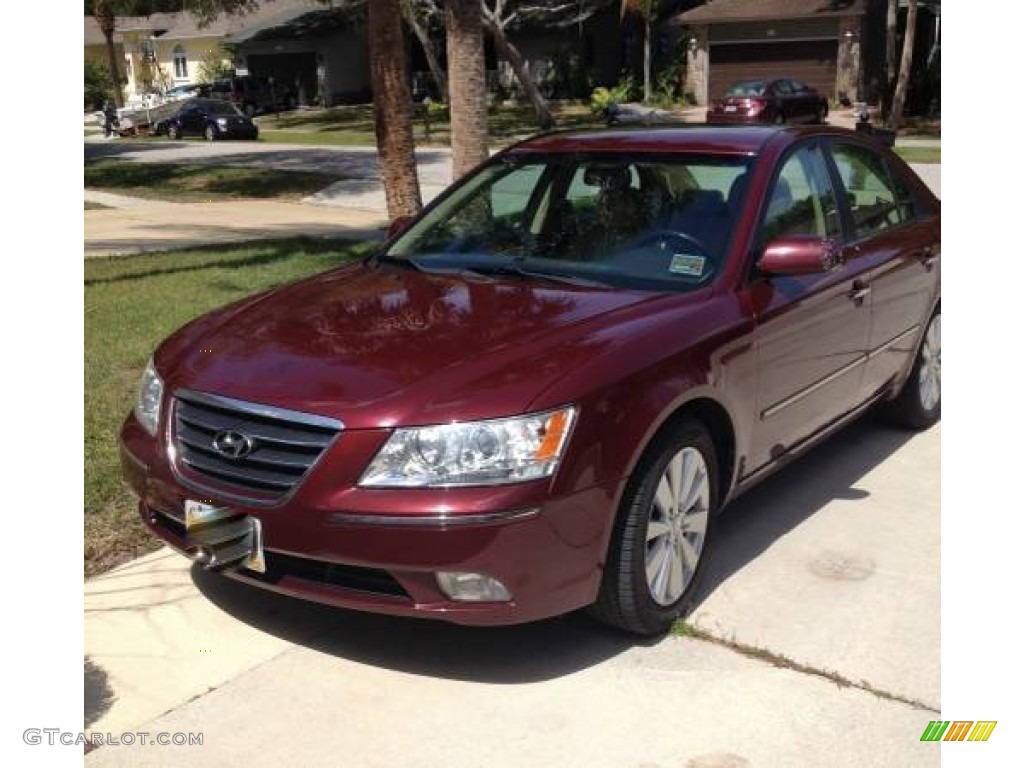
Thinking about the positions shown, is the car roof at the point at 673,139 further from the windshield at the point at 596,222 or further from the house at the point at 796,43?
the house at the point at 796,43

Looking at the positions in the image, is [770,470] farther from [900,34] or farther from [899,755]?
[900,34]

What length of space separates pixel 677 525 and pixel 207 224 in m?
13.4

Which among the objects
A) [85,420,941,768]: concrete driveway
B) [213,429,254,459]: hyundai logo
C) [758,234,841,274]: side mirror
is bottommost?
[85,420,941,768]: concrete driveway

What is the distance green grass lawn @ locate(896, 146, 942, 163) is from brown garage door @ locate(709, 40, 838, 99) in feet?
50.2

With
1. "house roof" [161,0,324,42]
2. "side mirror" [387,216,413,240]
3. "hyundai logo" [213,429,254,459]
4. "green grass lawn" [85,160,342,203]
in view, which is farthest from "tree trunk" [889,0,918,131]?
"house roof" [161,0,324,42]

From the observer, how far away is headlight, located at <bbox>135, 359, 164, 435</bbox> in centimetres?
388

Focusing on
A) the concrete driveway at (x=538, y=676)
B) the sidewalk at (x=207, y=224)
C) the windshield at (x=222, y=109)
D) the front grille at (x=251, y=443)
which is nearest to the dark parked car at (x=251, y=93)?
the windshield at (x=222, y=109)

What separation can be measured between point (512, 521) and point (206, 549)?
1.05m

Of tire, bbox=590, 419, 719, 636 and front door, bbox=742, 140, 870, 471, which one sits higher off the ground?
Answer: front door, bbox=742, 140, 870, 471

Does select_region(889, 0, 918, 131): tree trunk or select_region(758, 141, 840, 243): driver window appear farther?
select_region(889, 0, 918, 131): tree trunk

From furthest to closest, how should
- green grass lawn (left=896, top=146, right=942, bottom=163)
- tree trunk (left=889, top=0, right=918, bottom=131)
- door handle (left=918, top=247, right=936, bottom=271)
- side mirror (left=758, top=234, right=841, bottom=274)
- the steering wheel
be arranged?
tree trunk (left=889, top=0, right=918, bottom=131) < green grass lawn (left=896, top=146, right=942, bottom=163) < door handle (left=918, top=247, right=936, bottom=271) < the steering wheel < side mirror (left=758, top=234, right=841, bottom=274)

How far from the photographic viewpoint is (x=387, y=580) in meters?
3.38

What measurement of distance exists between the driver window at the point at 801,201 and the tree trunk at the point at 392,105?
237 inches
